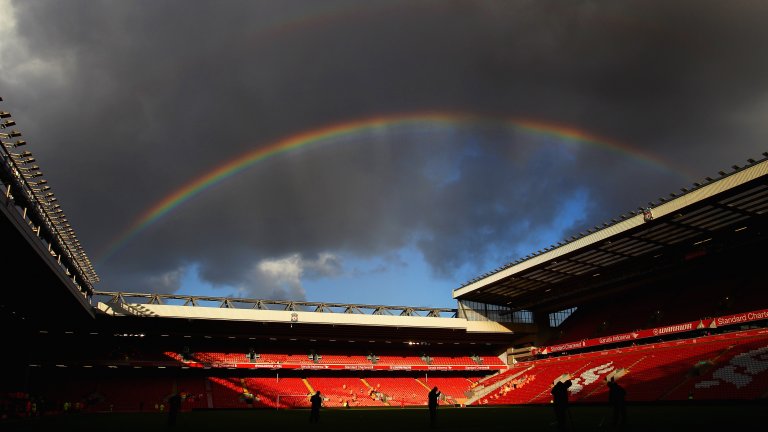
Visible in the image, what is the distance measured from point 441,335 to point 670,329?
2744 centimetres

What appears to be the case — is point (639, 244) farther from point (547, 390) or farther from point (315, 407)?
point (315, 407)

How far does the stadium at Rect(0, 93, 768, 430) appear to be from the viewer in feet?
113

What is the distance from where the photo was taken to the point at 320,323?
59.0 m

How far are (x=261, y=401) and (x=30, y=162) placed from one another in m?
34.8

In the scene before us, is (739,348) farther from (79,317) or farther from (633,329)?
(79,317)

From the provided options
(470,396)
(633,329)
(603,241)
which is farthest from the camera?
(470,396)

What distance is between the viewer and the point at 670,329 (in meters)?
48.2

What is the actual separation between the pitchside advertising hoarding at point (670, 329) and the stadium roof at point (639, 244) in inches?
215

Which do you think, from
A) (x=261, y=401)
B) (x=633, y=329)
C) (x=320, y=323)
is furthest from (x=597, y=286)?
(x=261, y=401)

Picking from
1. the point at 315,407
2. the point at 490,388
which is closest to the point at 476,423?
the point at 315,407

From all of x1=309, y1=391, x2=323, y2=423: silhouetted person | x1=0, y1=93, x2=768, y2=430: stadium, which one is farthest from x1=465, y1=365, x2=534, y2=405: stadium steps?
x1=309, y1=391, x2=323, y2=423: silhouetted person

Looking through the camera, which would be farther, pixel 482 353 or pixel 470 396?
pixel 482 353

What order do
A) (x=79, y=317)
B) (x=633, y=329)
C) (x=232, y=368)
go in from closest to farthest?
(x=79, y=317) < (x=633, y=329) < (x=232, y=368)

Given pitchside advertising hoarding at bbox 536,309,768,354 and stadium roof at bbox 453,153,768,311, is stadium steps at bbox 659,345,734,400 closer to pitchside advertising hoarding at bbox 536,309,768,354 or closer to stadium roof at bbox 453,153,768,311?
pitchside advertising hoarding at bbox 536,309,768,354
